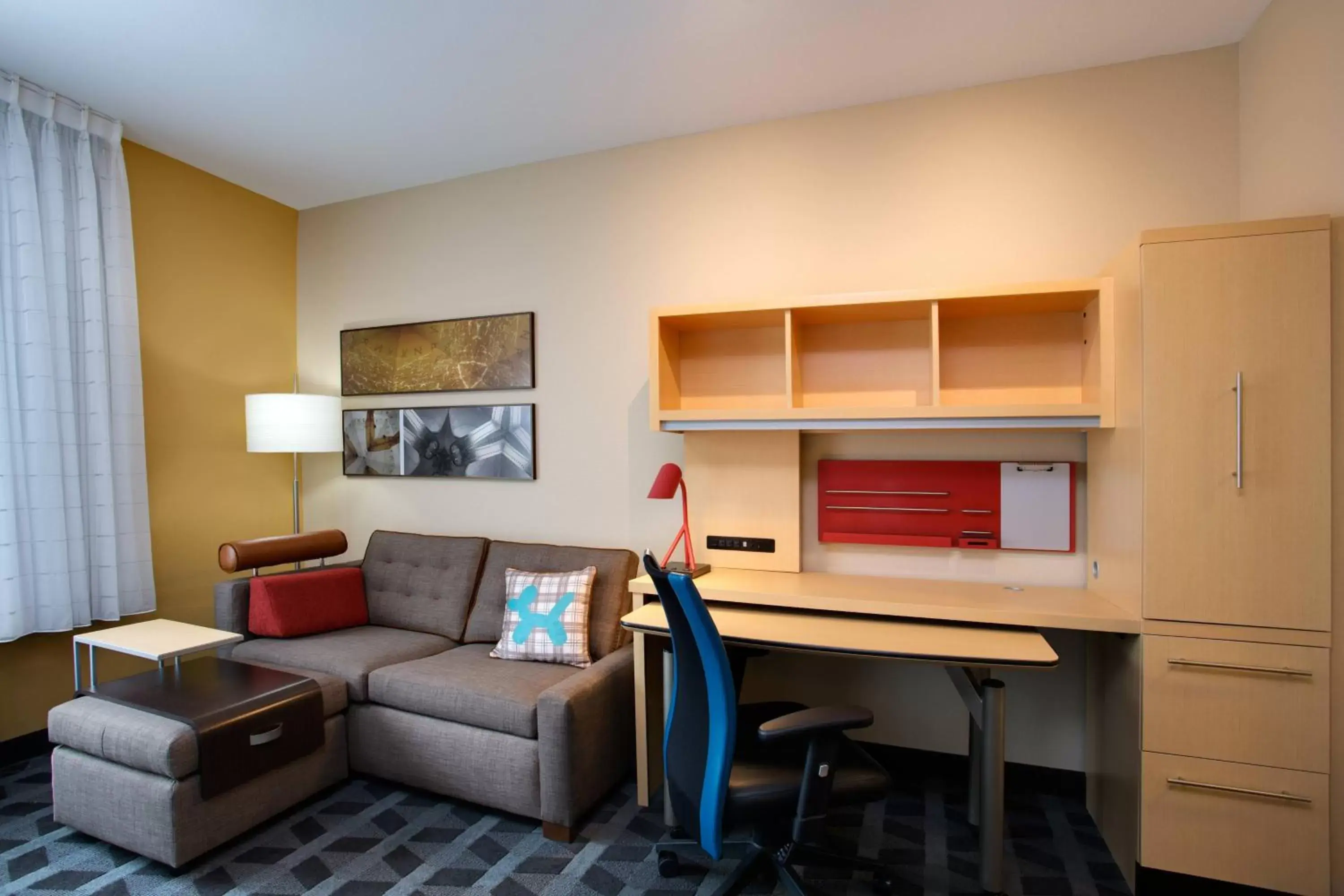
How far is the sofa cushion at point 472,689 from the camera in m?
2.39

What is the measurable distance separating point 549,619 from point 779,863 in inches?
50.8

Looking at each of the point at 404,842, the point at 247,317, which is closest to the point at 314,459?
the point at 247,317

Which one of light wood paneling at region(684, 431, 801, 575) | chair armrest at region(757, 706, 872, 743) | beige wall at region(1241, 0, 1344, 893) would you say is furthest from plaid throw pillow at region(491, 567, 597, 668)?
beige wall at region(1241, 0, 1344, 893)

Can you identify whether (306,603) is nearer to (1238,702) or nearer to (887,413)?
(887,413)

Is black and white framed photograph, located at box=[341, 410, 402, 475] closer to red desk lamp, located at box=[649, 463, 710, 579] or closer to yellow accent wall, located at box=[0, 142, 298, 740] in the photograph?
yellow accent wall, located at box=[0, 142, 298, 740]

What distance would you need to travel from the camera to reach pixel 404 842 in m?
2.29

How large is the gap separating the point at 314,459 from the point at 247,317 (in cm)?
86

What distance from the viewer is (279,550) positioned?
3.26m

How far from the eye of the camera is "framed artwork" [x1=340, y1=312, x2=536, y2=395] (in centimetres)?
342

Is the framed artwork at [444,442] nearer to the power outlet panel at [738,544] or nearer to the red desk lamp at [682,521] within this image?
the red desk lamp at [682,521]

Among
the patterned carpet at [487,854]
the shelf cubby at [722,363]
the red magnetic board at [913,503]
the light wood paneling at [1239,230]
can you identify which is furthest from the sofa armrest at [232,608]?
the light wood paneling at [1239,230]

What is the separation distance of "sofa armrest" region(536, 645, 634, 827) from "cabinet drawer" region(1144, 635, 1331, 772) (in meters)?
1.70

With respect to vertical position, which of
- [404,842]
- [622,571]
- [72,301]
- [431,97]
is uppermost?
[431,97]

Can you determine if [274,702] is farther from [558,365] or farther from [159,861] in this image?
[558,365]
